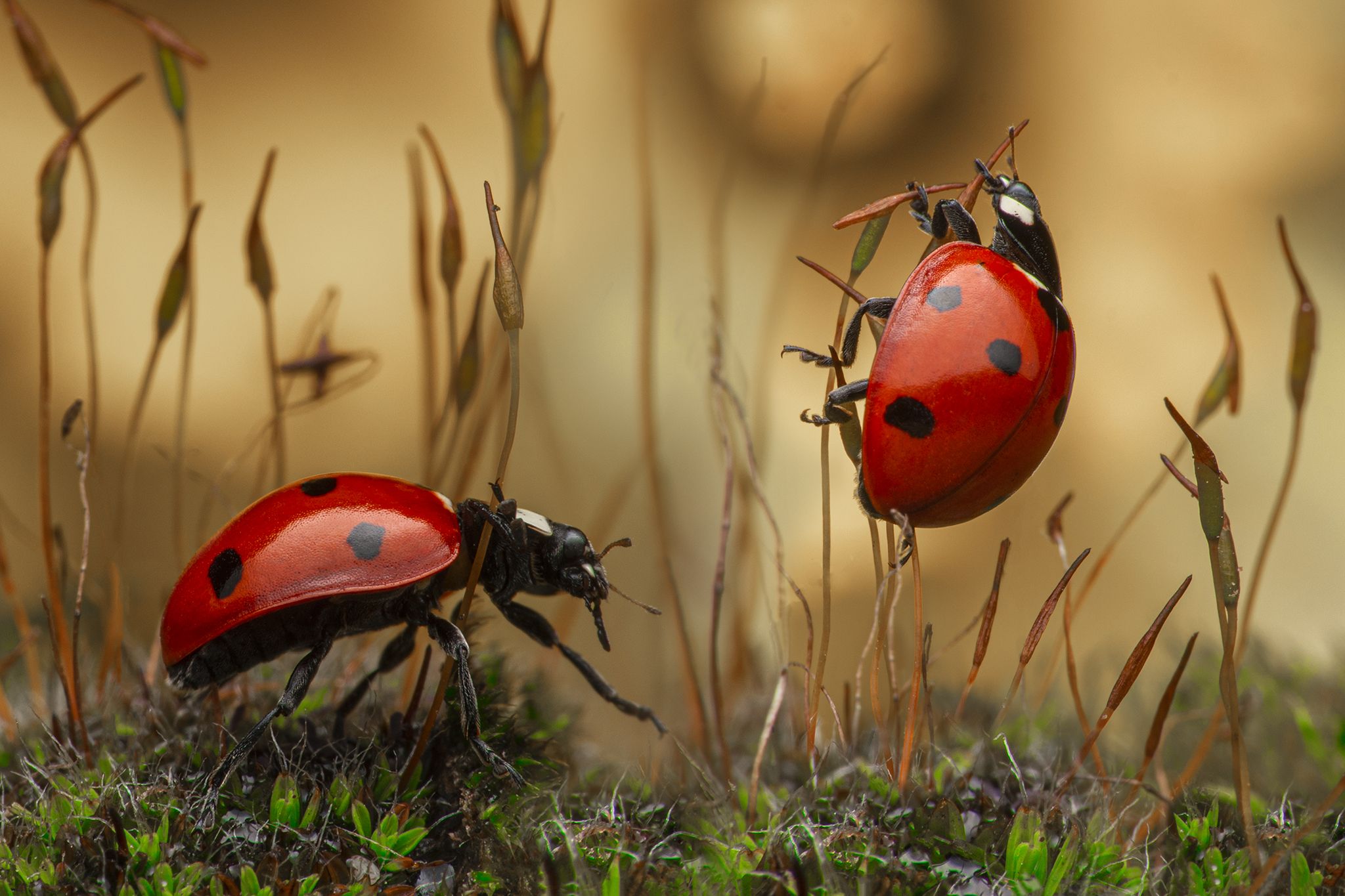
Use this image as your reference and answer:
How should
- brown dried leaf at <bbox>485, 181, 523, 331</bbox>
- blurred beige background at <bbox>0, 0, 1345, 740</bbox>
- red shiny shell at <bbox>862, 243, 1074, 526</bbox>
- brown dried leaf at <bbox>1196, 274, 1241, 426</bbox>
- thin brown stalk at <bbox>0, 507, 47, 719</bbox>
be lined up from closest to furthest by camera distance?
brown dried leaf at <bbox>485, 181, 523, 331</bbox> → red shiny shell at <bbox>862, 243, 1074, 526</bbox> → brown dried leaf at <bbox>1196, 274, 1241, 426</bbox> → thin brown stalk at <bbox>0, 507, 47, 719</bbox> → blurred beige background at <bbox>0, 0, 1345, 740</bbox>

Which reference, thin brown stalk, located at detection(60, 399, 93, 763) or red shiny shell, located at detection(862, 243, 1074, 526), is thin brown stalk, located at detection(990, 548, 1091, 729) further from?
thin brown stalk, located at detection(60, 399, 93, 763)

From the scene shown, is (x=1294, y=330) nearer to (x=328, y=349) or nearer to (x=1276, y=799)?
(x=1276, y=799)

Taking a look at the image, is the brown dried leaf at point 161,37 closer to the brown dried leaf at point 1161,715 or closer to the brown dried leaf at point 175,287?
the brown dried leaf at point 175,287

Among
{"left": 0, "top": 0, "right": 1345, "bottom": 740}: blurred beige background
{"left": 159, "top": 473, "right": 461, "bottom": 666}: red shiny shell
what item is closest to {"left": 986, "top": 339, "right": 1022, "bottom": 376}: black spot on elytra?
{"left": 159, "top": 473, "right": 461, "bottom": 666}: red shiny shell

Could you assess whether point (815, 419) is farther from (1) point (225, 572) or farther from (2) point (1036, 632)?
(1) point (225, 572)

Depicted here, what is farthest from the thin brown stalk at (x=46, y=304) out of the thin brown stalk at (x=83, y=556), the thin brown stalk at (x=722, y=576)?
the thin brown stalk at (x=722, y=576)

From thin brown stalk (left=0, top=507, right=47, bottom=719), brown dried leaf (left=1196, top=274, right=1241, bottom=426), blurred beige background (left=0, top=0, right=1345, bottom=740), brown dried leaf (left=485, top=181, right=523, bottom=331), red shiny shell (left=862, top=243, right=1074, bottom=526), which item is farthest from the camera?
blurred beige background (left=0, top=0, right=1345, bottom=740)

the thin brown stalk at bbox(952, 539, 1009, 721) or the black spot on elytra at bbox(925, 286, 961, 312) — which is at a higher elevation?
the black spot on elytra at bbox(925, 286, 961, 312)
